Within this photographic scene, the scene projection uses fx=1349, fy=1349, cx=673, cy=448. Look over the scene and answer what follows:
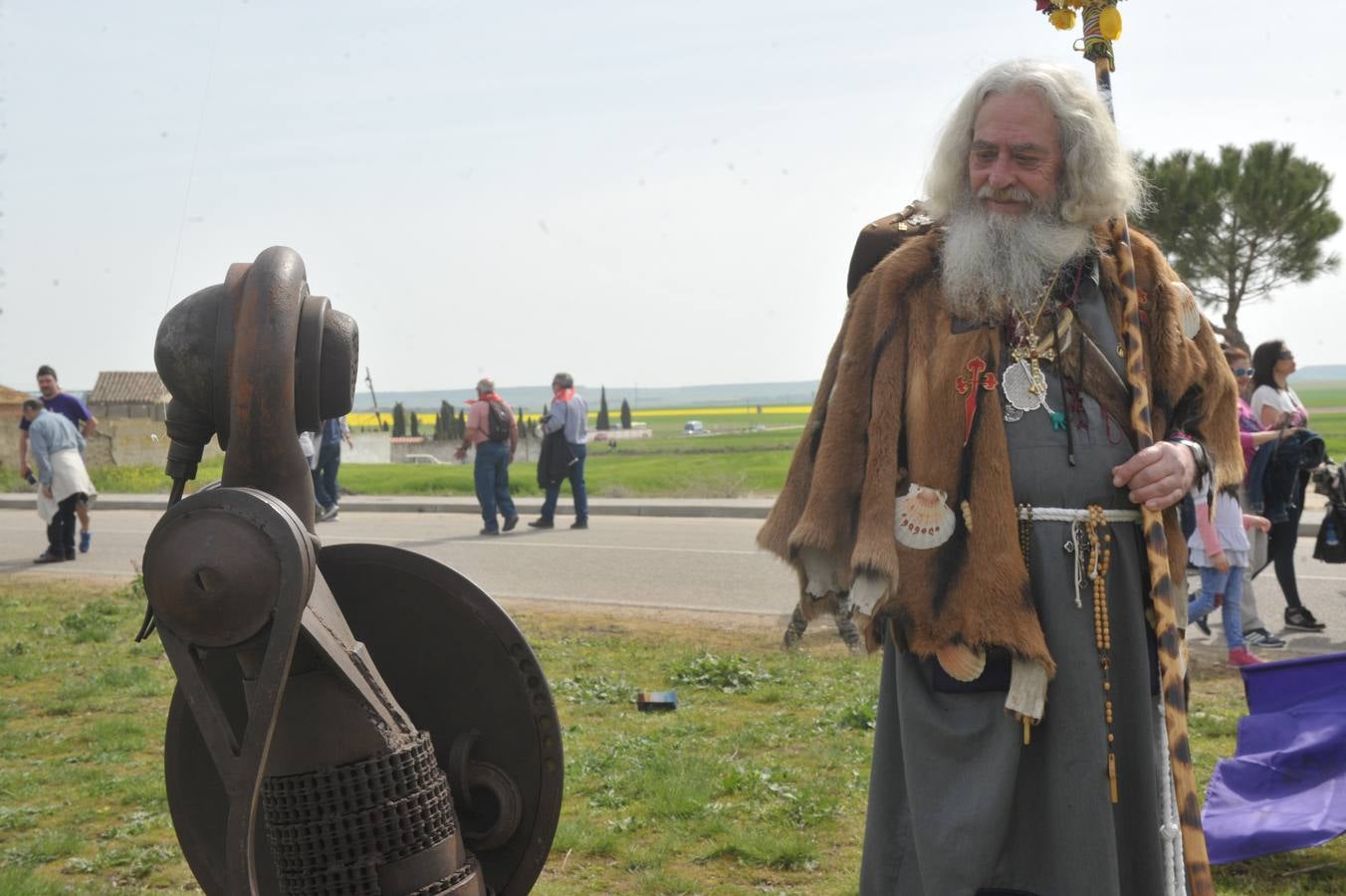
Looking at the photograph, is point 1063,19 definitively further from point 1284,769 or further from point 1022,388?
point 1284,769

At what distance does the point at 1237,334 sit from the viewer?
970 cm

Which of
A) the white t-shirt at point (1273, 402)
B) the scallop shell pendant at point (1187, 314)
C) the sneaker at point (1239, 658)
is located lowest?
the sneaker at point (1239, 658)

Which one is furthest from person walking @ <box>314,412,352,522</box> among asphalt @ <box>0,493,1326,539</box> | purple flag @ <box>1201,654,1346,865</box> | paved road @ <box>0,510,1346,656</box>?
purple flag @ <box>1201,654,1346,865</box>

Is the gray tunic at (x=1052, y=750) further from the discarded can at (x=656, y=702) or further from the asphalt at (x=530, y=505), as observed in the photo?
the asphalt at (x=530, y=505)

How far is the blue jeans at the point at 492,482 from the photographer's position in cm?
1536

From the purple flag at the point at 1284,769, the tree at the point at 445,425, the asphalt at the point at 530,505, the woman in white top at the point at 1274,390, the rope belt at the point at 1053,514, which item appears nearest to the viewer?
the rope belt at the point at 1053,514

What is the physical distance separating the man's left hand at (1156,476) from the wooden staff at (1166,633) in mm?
35

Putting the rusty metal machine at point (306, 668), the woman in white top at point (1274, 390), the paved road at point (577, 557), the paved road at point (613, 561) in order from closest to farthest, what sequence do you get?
the rusty metal machine at point (306, 668)
the woman in white top at point (1274, 390)
the paved road at point (613, 561)
the paved road at point (577, 557)

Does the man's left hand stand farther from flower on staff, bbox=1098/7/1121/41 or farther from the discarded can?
the discarded can

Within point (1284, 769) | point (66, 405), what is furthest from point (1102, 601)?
point (66, 405)

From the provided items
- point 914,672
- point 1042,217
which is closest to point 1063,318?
point 1042,217

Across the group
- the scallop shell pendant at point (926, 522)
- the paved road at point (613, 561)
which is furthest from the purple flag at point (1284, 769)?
the paved road at point (613, 561)

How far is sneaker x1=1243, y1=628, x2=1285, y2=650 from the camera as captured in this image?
8211mm

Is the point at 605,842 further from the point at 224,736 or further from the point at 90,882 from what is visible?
the point at 224,736
